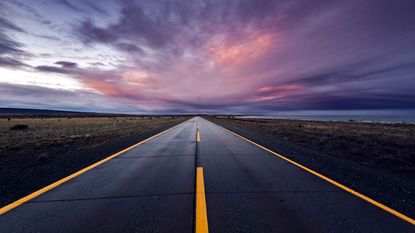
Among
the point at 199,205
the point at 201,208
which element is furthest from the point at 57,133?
the point at 201,208

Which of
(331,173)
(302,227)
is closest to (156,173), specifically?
(302,227)

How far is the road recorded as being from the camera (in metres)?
2.71

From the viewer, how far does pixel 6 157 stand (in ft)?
25.8

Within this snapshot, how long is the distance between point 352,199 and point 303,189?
34.2 inches

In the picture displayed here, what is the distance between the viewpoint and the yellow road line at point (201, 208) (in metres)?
2.64

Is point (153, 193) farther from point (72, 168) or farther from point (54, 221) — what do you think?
point (72, 168)

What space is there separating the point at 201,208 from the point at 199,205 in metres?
0.11

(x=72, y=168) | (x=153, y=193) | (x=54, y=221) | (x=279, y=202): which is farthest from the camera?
(x=72, y=168)

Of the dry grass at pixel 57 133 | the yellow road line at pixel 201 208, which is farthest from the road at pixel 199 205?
the dry grass at pixel 57 133

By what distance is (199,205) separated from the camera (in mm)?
3279

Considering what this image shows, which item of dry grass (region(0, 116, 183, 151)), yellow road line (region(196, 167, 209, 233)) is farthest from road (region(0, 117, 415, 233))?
dry grass (region(0, 116, 183, 151))

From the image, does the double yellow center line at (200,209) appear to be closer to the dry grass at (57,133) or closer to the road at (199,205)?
the road at (199,205)

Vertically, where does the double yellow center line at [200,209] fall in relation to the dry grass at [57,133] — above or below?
above

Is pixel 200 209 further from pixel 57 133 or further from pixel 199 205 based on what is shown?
pixel 57 133
